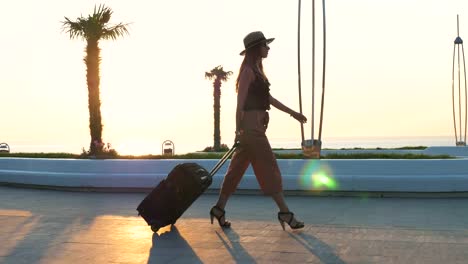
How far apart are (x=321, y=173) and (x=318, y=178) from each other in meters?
0.11

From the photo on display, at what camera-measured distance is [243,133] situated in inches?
255

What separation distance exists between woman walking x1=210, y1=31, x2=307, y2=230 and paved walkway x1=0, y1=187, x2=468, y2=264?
45 centimetres

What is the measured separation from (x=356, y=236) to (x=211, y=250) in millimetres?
1532

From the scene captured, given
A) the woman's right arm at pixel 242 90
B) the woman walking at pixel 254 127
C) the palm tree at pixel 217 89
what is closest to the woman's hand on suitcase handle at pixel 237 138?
the woman walking at pixel 254 127

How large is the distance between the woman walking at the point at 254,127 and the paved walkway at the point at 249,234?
45 centimetres

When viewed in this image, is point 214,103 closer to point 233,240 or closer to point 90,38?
point 90,38

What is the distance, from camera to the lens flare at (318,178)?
9578 mm

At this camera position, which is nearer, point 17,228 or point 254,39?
point 254,39

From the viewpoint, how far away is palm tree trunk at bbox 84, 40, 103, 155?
17.0m

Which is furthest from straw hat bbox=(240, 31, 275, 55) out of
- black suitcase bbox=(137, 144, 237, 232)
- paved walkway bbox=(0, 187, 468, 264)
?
paved walkway bbox=(0, 187, 468, 264)

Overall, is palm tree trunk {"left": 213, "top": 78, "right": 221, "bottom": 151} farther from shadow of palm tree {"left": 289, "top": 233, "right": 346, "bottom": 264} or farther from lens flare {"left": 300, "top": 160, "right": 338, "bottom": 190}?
shadow of palm tree {"left": 289, "top": 233, "right": 346, "bottom": 264}

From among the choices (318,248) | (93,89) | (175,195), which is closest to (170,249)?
(175,195)

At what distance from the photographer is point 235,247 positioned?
211 inches

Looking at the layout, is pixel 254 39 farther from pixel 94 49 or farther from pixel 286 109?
pixel 94 49
